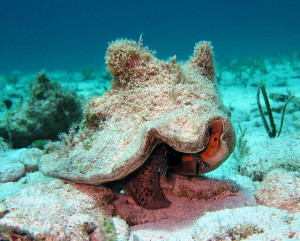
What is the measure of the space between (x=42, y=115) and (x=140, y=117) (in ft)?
12.9

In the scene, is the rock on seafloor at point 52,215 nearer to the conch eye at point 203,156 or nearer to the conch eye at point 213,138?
the conch eye at point 203,156

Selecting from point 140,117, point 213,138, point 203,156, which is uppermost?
point 140,117

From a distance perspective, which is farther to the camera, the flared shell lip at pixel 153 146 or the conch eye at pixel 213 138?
the conch eye at pixel 213 138

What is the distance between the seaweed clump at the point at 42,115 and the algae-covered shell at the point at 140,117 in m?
2.94

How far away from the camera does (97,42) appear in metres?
71.9

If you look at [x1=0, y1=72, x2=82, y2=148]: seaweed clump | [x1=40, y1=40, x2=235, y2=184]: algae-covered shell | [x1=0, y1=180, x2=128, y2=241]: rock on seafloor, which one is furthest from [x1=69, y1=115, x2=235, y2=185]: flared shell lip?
[x1=0, y1=72, x2=82, y2=148]: seaweed clump

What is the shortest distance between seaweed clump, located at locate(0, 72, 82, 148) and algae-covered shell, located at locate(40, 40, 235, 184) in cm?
294

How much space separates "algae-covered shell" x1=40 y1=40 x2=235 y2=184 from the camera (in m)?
1.83

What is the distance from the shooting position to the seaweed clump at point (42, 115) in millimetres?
5465

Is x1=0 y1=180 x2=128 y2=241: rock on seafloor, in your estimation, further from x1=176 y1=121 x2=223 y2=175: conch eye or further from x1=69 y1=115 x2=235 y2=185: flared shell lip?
x1=176 y1=121 x2=223 y2=175: conch eye

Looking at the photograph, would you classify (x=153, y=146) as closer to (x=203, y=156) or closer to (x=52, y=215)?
(x=203, y=156)

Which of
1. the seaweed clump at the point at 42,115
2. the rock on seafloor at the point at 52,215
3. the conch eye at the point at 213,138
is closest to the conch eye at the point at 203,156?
the conch eye at the point at 213,138

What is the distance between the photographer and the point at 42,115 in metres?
5.44

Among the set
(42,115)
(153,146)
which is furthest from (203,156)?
(42,115)
